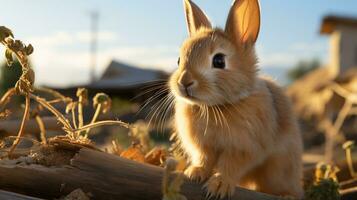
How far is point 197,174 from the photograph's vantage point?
2605 millimetres

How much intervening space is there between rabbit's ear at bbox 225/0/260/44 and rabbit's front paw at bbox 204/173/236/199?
35.8 inches

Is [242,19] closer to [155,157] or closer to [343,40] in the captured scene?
[155,157]

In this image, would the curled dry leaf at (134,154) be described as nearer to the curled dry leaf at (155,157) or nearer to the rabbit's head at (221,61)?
the curled dry leaf at (155,157)

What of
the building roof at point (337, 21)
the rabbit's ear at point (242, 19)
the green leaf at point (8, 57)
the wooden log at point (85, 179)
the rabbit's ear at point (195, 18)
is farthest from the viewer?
the building roof at point (337, 21)

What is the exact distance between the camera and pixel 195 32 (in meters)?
3.22

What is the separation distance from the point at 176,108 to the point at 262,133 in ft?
1.96

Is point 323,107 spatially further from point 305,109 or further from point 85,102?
point 85,102

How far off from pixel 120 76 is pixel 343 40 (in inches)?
527

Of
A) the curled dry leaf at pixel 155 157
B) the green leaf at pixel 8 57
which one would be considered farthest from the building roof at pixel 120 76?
the green leaf at pixel 8 57

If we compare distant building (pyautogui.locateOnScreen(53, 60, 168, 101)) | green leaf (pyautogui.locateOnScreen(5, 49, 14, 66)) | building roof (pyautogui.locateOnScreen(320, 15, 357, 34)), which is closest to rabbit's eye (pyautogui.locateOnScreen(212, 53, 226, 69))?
green leaf (pyautogui.locateOnScreen(5, 49, 14, 66))

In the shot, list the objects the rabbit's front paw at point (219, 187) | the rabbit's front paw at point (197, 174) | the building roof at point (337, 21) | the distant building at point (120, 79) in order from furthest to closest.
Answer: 1. the distant building at point (120, 79)
2. the building roof at point (337, 21)
3. the rabbit's front paw at point (197, 174)
4. the rabbit's front paw at point (219, 187)

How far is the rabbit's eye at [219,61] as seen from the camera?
9.50 feet

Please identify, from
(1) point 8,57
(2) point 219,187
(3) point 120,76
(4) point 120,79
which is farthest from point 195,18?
(3) point 120,76

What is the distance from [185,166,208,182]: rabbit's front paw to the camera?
8.41ft
